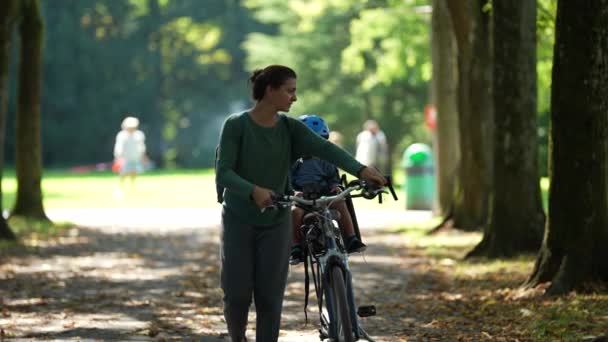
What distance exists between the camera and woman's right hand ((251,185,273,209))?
670 cm

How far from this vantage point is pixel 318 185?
8.44 meters

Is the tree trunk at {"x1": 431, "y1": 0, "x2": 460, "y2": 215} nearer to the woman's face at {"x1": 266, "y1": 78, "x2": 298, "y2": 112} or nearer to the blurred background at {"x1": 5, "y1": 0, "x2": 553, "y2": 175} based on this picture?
the woman's face at {"x1": 266, "y1": 78, "x2": 298, "y2": 112}

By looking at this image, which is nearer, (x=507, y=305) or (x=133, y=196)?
(x=507, y=305)

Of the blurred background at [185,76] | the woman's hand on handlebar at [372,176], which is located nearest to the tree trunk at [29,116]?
the woman's hand on handlebar at [372,176]

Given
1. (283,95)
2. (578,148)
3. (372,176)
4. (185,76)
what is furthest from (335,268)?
(185,76)

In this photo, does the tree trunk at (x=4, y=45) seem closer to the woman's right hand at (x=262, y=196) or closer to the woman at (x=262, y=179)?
the woman at (x=262, y=179)

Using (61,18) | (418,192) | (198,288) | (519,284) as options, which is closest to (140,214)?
(418,192)

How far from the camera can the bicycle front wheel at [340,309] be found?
6.96 meters

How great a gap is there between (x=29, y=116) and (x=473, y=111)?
25.0 ft

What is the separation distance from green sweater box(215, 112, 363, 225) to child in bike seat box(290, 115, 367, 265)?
98 cm

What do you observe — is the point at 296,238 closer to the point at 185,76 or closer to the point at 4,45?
the point at 4,45

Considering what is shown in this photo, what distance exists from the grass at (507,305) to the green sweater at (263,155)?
240 cm

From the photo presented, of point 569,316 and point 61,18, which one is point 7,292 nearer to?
point 569,316

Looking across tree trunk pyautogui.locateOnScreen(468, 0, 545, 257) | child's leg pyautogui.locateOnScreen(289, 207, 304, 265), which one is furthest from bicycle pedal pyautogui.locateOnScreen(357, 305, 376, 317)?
tree trunk pyautogui.locateOnScreen(468, 0, 545, 257)
